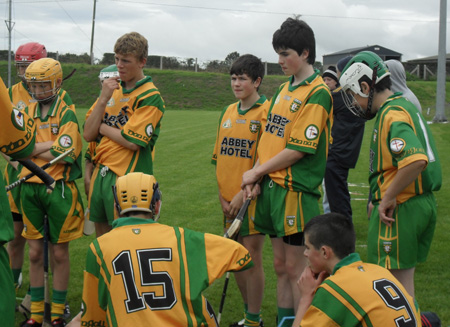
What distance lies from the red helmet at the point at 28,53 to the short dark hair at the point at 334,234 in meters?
3.54

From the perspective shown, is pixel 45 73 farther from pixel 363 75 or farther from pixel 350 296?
pixel 350 296

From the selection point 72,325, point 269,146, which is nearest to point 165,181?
point 269,146

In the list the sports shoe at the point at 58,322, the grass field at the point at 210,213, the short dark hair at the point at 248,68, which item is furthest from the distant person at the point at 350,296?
the sports shoe at the point at 58,322

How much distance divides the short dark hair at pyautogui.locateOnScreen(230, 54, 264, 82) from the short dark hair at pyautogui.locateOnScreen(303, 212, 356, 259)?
201 centimetres

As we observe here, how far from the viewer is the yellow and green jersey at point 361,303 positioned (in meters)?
2.97

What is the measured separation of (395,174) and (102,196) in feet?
7.91

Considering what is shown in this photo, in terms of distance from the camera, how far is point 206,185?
1285cm

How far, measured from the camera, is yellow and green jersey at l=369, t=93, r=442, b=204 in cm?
403

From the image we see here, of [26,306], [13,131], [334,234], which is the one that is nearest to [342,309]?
[334,234]

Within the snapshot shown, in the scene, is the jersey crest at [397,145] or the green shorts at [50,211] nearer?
the jersey crest at [397,145]

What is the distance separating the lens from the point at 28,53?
5742 millimetres

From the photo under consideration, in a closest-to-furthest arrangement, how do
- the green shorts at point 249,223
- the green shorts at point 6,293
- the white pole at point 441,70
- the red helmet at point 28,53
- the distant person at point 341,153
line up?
the green shorts at point 6,293, the green shorts at point 249,223, the red helmet at point 28,53, the distant person at point 341,153, the white pole at point 441,70

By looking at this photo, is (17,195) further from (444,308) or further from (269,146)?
(444,308)

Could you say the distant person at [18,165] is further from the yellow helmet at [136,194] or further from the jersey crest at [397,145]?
the jersey crest at [397,145]
